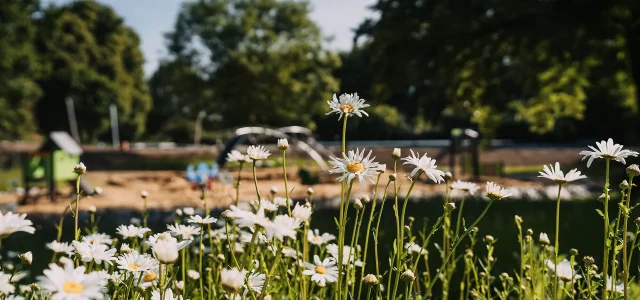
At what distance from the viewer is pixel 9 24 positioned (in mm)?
22312

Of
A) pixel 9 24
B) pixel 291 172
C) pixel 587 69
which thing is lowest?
pixel 291 172

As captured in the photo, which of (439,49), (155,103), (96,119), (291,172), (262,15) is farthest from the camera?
(155,103)

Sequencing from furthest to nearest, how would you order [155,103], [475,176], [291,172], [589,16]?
[155,103] < [291,172] < [475,176] < [589,16]

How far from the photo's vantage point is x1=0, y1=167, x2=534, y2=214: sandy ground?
7.93 meters

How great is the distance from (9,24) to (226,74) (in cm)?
887

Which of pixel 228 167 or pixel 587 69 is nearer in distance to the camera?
pixel 587 69

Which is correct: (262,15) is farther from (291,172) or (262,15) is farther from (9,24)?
(291,172)

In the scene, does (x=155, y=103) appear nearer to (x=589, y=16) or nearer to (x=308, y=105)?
(x=308, y=105)

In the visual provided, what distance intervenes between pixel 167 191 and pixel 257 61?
14917 mm

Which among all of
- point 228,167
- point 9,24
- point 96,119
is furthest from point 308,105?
point 96,119

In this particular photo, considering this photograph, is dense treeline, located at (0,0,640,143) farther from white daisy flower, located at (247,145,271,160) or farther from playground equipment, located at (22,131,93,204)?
white daisy flower, located at (247,145,271,160)

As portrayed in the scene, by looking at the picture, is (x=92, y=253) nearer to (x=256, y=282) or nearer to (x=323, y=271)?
(x=256, y=282)

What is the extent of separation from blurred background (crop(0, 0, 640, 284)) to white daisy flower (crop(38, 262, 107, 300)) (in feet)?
4.47

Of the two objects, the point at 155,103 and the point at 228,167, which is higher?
the point at 155,103
